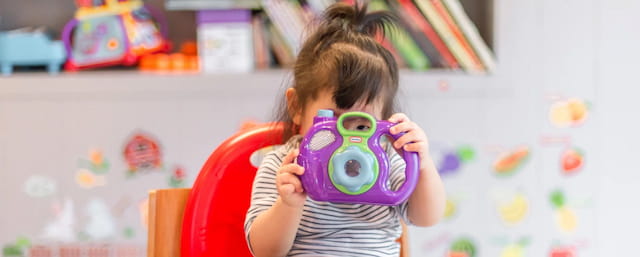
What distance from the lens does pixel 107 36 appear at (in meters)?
1.54

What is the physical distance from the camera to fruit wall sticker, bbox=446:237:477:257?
1495mm

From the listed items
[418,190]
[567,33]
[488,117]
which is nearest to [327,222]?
[418,190]

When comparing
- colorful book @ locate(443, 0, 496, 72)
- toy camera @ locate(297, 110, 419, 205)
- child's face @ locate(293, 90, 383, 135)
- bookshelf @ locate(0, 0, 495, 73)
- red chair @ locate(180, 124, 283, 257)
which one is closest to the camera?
toy camera @ locate(297, 110, 419, 205)

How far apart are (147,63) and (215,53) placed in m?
0.16

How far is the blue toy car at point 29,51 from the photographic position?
59.7 inches

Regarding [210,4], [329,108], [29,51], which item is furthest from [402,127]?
[29,51]

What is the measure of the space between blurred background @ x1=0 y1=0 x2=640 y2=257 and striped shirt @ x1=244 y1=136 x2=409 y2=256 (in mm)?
643

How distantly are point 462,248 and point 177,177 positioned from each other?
65 cm

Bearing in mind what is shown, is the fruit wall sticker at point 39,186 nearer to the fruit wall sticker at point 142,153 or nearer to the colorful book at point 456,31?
the fruit wall sticker at point 142,153

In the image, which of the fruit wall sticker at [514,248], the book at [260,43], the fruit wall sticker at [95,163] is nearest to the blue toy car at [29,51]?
the fruit wall sticker at [95,163]

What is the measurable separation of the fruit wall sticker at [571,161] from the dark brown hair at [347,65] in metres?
0.74

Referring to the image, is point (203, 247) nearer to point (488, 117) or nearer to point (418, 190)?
point (418, 190)

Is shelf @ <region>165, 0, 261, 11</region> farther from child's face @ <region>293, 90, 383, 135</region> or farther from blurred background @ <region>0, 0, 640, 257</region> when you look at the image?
child's face @ <region>293, 90, 383, 135</region>

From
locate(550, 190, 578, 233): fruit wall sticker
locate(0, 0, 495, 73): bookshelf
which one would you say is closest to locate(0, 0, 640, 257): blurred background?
locate(550, 190, 578, 233): fruit wall sticker
